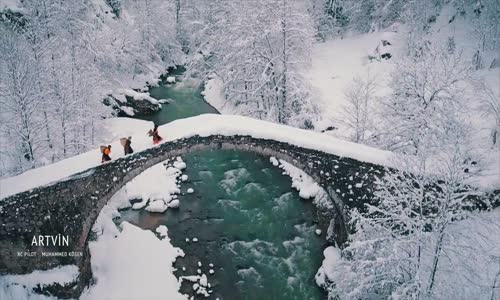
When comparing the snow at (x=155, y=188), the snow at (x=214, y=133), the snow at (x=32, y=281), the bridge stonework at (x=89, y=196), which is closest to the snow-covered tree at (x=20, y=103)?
the snow at (x=155, y=188)

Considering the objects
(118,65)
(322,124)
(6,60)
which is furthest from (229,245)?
(118,65)

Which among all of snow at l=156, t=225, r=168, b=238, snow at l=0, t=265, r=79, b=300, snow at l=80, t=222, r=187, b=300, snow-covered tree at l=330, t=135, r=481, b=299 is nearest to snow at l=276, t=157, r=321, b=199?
snow at l=156, t=225, r=168, b=238

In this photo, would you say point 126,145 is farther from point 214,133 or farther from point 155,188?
point 155,188

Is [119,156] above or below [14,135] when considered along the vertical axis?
below

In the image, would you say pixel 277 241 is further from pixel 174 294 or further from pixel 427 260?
pixel 427 260

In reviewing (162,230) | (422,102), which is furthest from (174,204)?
(422,102)

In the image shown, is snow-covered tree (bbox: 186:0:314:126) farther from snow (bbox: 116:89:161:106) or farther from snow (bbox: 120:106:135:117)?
snow (bbox: 120:106:135:117)
